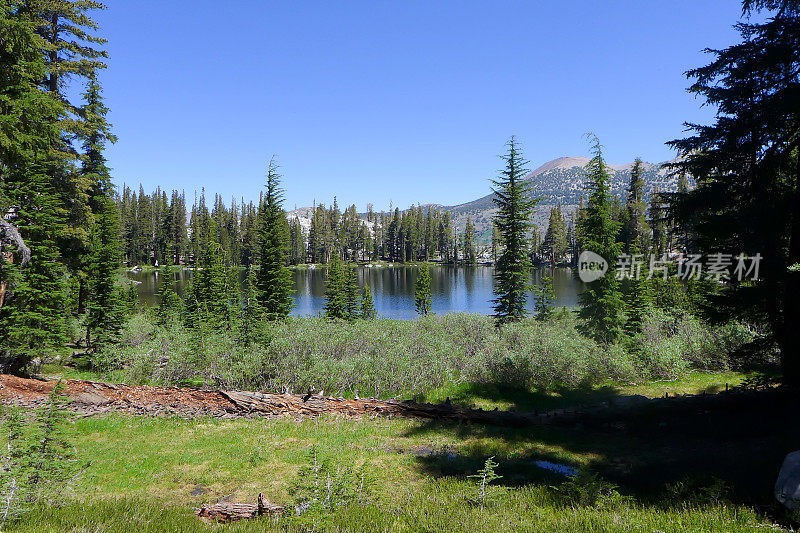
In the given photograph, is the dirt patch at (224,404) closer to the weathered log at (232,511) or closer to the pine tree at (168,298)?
the weathered log at (232,511)

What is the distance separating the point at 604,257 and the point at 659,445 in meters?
14.5

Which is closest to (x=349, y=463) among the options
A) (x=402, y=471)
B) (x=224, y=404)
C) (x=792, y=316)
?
(x=402, y=471)

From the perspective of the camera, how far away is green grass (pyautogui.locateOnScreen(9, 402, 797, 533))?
5305mm

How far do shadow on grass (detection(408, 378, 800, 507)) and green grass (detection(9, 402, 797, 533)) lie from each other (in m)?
0.05

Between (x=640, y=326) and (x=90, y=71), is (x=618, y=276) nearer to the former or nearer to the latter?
(x=640, y=326)

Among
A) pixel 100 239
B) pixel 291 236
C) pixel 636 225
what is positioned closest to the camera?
pixel 100 239

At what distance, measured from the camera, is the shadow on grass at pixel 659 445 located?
7.68 metres

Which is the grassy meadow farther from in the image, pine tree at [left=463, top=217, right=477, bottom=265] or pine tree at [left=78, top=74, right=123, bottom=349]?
pine tree at [left=463, top=217, right=477, bottom=265]

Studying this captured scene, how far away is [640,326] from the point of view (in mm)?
22969

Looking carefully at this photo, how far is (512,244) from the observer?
27344mm

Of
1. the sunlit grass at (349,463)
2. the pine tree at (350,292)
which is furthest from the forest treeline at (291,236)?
the sunlit grass at (349,463)

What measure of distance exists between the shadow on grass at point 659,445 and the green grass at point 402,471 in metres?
0.05

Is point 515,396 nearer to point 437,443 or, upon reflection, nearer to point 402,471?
point 437,443

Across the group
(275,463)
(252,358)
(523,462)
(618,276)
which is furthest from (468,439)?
(618,276)
